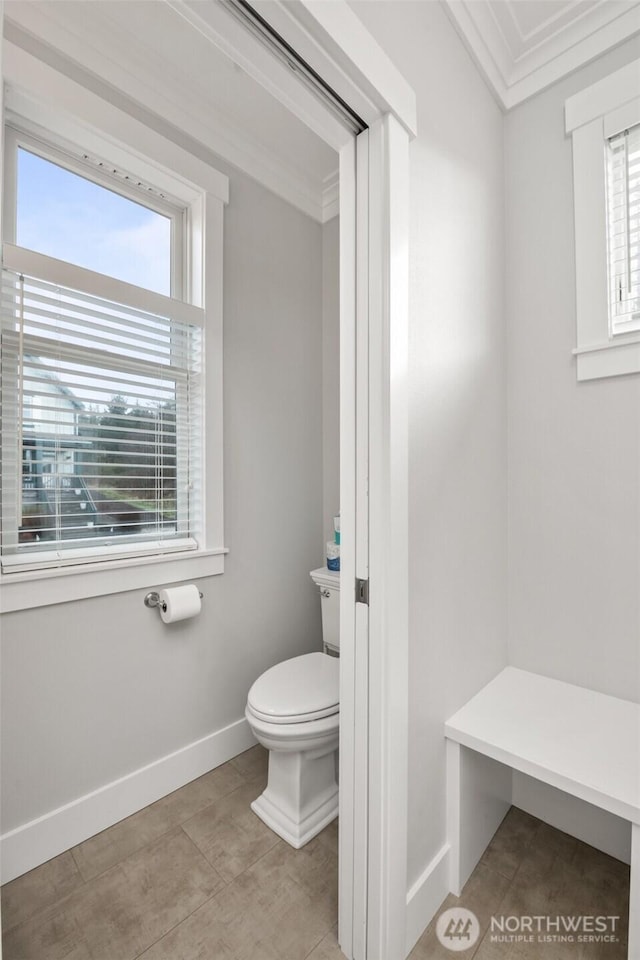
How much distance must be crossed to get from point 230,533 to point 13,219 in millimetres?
1314

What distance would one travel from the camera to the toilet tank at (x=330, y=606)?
80.3 inches

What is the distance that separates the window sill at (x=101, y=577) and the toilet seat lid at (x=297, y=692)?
48cm

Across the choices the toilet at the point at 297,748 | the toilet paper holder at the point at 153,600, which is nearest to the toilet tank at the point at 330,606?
the toilet at the point at 297,748

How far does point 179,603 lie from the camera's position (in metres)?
1.70

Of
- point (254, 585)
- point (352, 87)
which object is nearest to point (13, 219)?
point (352, 87)

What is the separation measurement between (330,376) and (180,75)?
132 centimetres

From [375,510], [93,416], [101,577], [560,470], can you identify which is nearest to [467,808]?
[375,510]

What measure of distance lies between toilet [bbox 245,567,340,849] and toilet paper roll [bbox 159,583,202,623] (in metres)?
0.37

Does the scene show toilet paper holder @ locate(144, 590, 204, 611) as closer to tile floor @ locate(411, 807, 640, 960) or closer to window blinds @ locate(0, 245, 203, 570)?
window blinds @ locate(0, 245, 203, 570)

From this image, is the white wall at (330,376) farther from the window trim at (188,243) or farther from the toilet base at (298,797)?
the toilet base at (298,797)

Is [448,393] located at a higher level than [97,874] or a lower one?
higher

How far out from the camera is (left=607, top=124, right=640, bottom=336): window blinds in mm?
1470

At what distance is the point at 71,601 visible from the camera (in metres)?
1.52

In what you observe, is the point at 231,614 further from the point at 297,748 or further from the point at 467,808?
the point at 467,808
